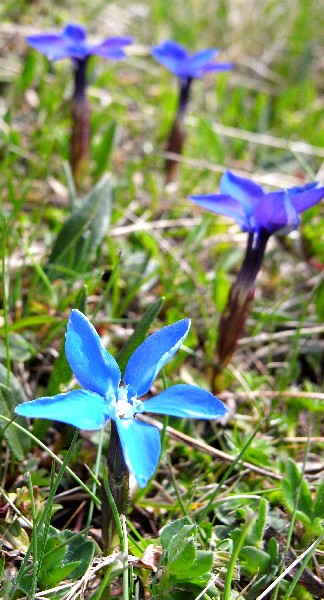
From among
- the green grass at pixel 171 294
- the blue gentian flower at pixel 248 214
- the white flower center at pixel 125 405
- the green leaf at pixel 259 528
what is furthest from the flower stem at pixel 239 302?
the white flower center at pixel 125 405

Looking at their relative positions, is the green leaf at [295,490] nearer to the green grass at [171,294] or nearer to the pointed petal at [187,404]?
the green grass at [171,294]

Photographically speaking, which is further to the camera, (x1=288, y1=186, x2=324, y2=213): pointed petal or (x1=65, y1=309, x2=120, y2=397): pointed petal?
(x1=288, y1=186, x2=324, y2=213): pointed petal

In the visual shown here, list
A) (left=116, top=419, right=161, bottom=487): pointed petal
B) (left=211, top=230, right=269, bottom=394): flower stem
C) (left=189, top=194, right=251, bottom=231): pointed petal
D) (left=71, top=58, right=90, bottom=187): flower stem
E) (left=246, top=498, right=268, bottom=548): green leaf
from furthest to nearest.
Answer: (left=71, top=58, right=90, bottom=187): flower stem
(left=211, top=230, right=269, bottom=394): flower stem
(left=189, top=194, right=251, bottom=231): pointed petal
(left=246, top=498, right=268, bottom=548): green leaf
(left=116, top=419, right=161, bottom=487): pointed petal

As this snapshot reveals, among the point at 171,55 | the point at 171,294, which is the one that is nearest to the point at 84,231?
the point at 171,294

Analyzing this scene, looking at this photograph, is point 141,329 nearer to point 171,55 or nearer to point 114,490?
point 114,490

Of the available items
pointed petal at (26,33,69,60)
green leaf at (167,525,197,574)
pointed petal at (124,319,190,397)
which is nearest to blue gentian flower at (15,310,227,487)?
pointed petal at (124,319,190,397)

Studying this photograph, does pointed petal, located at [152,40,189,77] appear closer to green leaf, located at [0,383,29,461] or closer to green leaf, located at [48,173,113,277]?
green leaf, located at [48,173,113,277]
